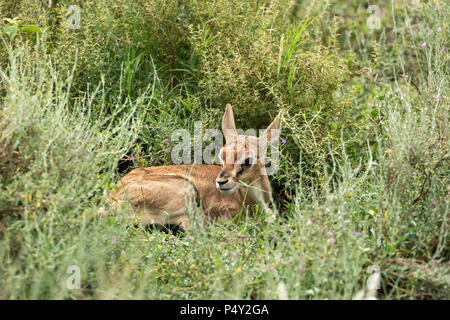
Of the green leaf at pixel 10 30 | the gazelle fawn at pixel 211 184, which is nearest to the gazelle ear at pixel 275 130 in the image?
the gazelle fawn at pixel 211 184

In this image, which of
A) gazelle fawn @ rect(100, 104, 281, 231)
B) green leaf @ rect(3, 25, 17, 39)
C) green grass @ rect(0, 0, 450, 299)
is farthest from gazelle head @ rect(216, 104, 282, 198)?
green leaf @ rect(3, 25, 17, 39)

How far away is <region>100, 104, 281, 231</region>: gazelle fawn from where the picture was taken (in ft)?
17.7

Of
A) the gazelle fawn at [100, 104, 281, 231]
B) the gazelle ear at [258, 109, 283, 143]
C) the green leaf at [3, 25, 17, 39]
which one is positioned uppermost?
the green leaf at [3, 25, 17, 39]

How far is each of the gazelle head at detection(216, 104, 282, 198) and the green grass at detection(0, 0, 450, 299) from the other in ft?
0.81

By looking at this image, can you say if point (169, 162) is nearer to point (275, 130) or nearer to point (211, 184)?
point (211, 184)

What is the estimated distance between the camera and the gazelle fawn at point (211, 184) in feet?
17.7

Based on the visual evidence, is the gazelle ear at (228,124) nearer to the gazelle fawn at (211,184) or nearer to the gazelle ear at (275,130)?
the gazelle fawn at (211,184)

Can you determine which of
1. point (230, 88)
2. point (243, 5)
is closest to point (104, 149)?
point (230, 88)

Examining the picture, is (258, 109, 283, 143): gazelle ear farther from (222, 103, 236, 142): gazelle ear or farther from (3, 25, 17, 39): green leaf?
(3, 25, 17, 39): green leaf

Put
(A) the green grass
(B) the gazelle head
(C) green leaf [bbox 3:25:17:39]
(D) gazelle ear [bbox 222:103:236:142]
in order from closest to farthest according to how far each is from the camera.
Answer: (A) the green grass
(B) the gazelle head
(C) green leaf [bbox 3:25:17:39]
(D) gazelle ear [bbox 222:103:236:142]

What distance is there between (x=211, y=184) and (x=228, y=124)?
59cm

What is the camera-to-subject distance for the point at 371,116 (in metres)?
6.39

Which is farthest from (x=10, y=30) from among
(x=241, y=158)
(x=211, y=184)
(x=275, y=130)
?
(x=275, y=130)

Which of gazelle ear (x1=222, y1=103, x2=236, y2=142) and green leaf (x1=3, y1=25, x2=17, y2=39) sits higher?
green leaf (x1=3, y1=25, x2=17, y2=39)
